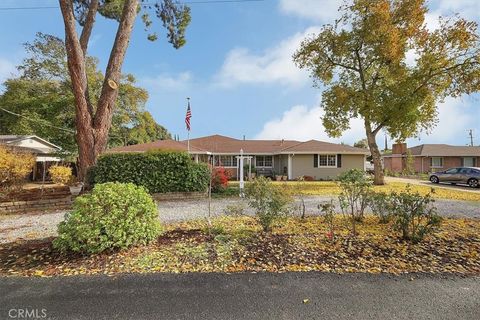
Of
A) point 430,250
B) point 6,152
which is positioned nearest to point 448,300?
point 430,250

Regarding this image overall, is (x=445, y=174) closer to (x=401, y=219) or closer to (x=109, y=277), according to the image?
(x=401, y=219)

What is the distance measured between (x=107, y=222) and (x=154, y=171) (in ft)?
24.5

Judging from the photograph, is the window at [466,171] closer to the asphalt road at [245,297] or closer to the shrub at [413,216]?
the shrub at [413,216]

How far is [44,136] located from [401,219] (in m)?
29.6

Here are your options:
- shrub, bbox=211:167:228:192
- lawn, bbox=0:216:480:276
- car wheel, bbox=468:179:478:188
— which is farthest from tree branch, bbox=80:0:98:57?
car wheel, bbox=468:179:478:188

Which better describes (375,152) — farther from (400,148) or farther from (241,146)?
(400,148)

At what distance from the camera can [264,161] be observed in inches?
1113

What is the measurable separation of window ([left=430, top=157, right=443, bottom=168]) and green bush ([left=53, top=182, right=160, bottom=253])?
4150 centimetres

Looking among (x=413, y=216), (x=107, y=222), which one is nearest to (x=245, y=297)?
(x=107, y=222)

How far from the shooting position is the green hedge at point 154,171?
1155cm

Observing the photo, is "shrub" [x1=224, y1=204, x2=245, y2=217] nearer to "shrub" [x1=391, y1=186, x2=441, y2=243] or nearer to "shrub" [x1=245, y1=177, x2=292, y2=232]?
"shrub" [x1=245, y1=177, x2=292, y2=232]

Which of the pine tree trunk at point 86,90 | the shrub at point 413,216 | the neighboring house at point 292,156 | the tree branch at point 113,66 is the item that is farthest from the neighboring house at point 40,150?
the shrub at point 413,216

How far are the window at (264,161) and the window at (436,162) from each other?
23.7 m

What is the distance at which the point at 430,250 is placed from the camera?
4.95 m
